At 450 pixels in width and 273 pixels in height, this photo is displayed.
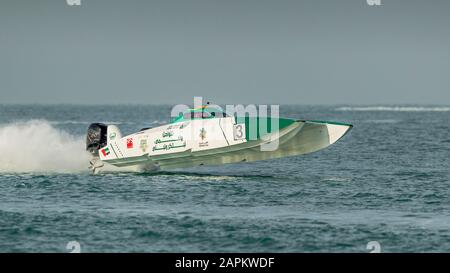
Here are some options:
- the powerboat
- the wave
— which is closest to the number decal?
the powerboat

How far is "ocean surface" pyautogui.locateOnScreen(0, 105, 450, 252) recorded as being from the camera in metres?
18.8

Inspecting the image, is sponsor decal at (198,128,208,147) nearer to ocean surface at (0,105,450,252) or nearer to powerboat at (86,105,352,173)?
powerboat at (86,105,352,173)

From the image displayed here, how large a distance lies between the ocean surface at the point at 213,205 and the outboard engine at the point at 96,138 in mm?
1031

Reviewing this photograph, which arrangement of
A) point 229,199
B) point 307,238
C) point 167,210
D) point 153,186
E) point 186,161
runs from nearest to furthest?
point 307,238
point 167,210
point 229,199
point 153,186
point 186,161

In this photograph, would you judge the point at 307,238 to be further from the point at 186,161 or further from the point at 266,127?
the point at 186,161

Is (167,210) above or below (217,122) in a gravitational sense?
below

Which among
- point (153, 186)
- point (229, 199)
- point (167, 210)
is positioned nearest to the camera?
point (167, 210)

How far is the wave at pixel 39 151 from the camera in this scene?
32812 mm

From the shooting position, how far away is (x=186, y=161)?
30047mm

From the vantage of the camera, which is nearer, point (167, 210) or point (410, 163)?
point (167, 210)

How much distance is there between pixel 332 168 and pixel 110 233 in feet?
58.3

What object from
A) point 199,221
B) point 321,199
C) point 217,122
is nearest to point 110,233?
point 199,221

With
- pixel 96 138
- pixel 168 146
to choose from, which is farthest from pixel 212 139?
pixel 96 138

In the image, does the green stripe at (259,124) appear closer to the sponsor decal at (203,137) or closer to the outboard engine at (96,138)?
the sponsor decal at (203,137)
